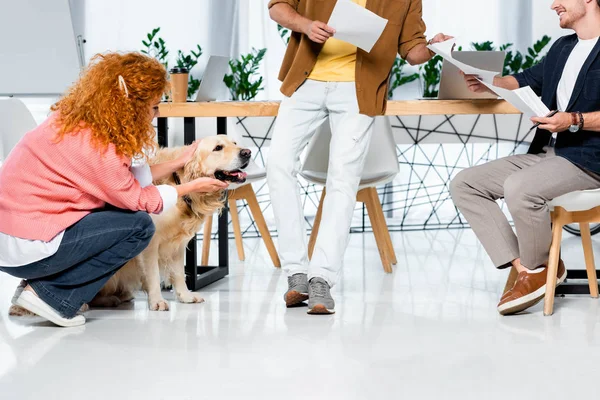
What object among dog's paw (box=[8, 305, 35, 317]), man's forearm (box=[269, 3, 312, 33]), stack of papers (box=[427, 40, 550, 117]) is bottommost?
dog's paw (box=[8, 305, 35, 317])

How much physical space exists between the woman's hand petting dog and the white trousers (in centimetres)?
27

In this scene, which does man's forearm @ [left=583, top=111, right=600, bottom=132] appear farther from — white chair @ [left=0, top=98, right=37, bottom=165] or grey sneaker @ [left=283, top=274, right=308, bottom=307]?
white chair @ [left=0, top=98, right=37, bottom=165]

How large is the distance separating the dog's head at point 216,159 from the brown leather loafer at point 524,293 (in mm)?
978

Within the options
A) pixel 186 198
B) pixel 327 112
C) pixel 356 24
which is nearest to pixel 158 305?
pixel 186 198

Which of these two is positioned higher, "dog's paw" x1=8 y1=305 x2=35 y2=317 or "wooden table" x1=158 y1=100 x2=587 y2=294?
"wooden table" x1=158 y1=100 x2=587 y2=294

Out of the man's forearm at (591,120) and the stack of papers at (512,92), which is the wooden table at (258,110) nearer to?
the stack of papers at (512,92)

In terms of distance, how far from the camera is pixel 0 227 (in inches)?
92.7

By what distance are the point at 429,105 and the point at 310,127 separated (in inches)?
17.5

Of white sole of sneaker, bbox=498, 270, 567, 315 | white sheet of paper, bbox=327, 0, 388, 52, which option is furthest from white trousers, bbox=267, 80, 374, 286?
white sole of sneaker, bbox=498, 270, 567, 315

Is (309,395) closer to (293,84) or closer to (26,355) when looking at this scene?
(26,355)

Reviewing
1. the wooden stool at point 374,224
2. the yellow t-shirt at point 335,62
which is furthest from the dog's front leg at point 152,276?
the wooden stool at point 374,224

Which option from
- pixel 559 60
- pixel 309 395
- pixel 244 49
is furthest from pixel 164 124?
pixel 244 49

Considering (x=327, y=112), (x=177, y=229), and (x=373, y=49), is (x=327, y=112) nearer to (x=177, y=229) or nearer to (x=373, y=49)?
(x=373, y=49)

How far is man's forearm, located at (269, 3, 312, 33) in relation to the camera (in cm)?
277
